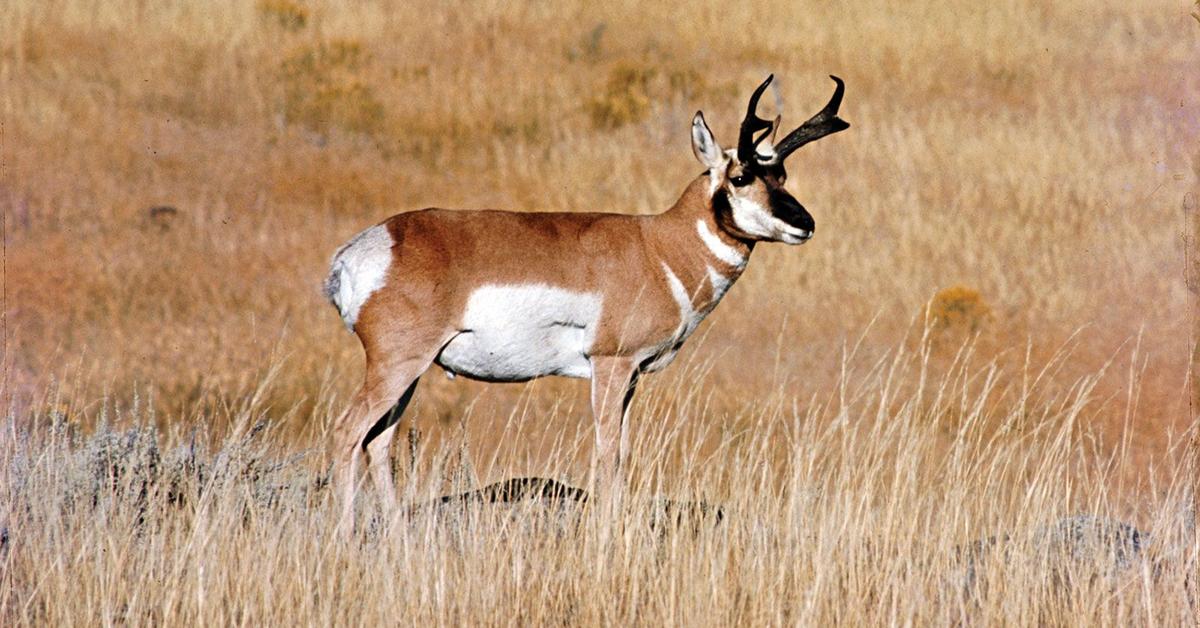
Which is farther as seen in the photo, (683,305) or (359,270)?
(683,305)

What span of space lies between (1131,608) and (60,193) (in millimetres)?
15854

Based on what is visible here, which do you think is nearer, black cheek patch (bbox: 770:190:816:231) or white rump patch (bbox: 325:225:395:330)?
white rump patch (bbox: 325:225:395:330)

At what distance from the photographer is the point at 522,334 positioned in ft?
24.2

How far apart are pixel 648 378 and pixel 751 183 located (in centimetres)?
221

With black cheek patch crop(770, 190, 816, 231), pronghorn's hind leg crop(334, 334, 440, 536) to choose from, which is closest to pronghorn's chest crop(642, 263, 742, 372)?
black cheek patch crop(770, 190, 816, 231)

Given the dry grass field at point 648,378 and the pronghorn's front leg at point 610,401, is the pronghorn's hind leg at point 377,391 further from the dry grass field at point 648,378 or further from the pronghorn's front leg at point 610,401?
the pronghorn's front leg at point 610,401

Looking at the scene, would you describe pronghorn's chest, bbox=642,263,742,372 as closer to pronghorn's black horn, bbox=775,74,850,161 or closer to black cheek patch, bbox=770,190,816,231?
black cheek patch, bbox=770,190,816,231

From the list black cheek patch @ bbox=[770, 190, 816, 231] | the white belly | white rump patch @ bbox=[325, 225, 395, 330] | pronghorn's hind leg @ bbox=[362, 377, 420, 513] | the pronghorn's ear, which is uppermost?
the pronghorn's ear

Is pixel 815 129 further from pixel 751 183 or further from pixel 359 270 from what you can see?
pixel 359 270

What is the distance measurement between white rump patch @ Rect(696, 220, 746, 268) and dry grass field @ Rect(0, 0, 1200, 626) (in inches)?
32.5

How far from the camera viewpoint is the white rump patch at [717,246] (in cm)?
793

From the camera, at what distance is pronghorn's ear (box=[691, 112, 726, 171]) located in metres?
7.69

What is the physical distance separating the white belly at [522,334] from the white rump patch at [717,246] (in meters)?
0.69

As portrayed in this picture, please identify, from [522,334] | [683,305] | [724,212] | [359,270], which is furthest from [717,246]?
[359,270]
